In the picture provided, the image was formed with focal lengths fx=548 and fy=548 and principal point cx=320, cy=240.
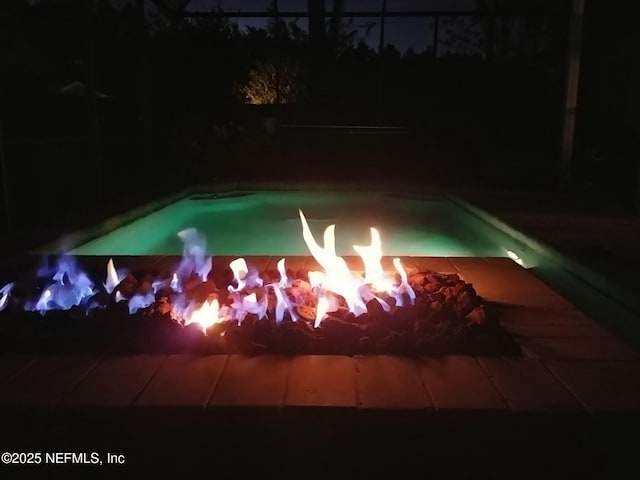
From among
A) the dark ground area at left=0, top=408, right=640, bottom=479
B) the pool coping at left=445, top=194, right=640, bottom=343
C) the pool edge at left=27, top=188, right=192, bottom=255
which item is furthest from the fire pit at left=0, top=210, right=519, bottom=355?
the pool edge at left=27, top=188, right=192, bottom=255

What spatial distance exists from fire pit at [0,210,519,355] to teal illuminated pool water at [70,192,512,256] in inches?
84.3

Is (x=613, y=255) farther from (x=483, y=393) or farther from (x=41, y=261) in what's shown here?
(x=41, y=261)

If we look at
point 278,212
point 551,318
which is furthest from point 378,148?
point 551,318

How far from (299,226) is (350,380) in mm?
4886

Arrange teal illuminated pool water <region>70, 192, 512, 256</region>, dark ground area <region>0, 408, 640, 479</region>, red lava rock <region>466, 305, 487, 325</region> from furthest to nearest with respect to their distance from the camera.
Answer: teal illuminated pool water <region>70, 192, 512, 256</region>, red lava rock <region>466, 305, 487, 325</region>, dark ground area <region>0, 408, 640, 479</region>

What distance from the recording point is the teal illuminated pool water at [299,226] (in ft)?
17.5

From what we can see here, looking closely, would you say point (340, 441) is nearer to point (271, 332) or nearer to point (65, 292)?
point (271, 332)

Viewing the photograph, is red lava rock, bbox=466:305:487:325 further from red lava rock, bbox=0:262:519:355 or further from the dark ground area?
the dark ground area

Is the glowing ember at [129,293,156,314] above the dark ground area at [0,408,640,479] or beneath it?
above

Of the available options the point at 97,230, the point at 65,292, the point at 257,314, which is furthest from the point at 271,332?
the point at 97,230

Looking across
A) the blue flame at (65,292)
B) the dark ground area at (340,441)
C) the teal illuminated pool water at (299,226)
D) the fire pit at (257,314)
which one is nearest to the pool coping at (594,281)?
the teal illuminated pool water at (299,226)

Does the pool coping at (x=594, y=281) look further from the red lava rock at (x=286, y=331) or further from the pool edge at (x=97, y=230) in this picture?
the pool edge at (x=97, y=230)

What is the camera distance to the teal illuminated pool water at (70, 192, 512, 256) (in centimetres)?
532

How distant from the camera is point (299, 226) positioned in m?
6.51
